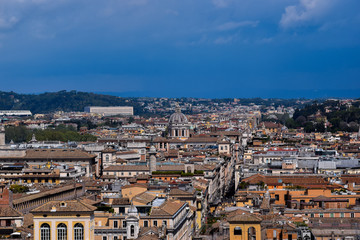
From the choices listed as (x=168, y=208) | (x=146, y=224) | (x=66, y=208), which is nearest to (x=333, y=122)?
(x=168, y=208)

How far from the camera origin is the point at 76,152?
294ft

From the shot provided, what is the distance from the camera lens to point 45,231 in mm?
31906

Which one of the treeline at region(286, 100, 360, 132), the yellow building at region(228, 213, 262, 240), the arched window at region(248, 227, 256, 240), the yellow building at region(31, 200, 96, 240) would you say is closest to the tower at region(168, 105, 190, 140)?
the treeline at region(286, 100, 360, 132)

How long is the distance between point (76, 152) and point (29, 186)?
2468 centimetres

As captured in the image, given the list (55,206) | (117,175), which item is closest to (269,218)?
(55,206)

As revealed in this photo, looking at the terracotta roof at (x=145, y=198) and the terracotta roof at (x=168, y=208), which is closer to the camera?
the terracotta roof at (x=168, y=208)

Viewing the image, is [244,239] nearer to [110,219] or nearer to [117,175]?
[110,219]

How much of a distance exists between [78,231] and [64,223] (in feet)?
1.86

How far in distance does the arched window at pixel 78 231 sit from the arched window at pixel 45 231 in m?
0.99

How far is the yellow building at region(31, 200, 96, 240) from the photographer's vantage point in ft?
104

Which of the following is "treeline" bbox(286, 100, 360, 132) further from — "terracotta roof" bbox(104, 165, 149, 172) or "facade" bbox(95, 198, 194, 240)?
"facade" bbox(95, 198, 194, 240)

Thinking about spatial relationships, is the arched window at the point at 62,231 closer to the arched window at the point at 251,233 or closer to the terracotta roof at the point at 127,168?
the arched window at the point at 251,233

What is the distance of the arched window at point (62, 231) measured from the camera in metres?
31.7

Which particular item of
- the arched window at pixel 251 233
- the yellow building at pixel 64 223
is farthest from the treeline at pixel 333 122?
the yellow building at pixel 64 223
